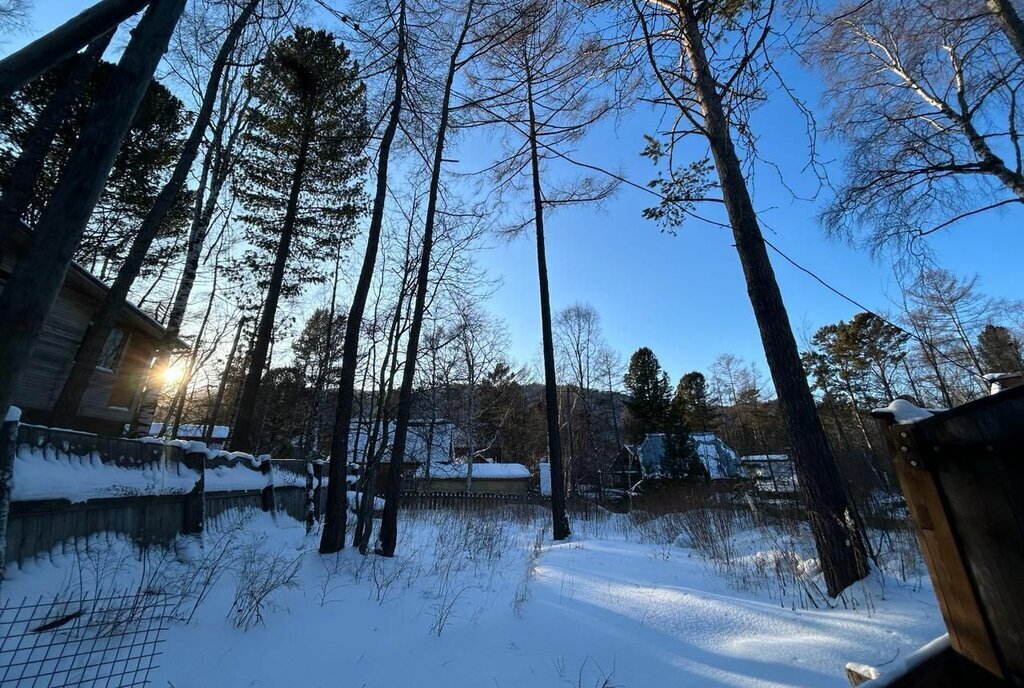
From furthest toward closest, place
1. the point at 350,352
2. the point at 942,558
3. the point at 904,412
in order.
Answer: the point at 350,352, the point at 904,412, the point at 942,558

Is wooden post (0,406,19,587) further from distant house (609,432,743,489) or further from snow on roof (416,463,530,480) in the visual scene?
snow on roof (416,463,530,480)

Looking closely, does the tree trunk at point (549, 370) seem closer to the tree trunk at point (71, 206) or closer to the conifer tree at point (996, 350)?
Result: the tree trunk at point (71, 206)

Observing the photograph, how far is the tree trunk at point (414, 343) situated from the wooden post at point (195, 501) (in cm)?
216

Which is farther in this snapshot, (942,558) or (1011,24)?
(1011,24)

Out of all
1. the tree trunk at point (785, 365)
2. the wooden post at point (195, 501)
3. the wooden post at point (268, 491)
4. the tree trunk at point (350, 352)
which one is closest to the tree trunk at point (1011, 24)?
the tree trunk at point (785, 365)

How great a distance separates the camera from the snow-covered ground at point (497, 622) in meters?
2.43

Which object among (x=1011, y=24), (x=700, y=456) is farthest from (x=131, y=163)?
(x=700, y=456)

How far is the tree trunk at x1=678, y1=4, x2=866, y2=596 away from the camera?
3.52m

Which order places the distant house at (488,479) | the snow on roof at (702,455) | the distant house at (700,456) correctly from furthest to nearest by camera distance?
the distant house at (488,479)
the snow on roof at (702,455)
the distant house at (700,456)

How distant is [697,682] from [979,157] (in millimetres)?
12006

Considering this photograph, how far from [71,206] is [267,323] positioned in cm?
962

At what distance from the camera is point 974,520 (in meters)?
1.21

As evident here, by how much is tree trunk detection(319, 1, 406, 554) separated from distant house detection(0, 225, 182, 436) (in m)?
5.33

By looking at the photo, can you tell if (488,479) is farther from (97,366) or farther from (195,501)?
(195,501)
